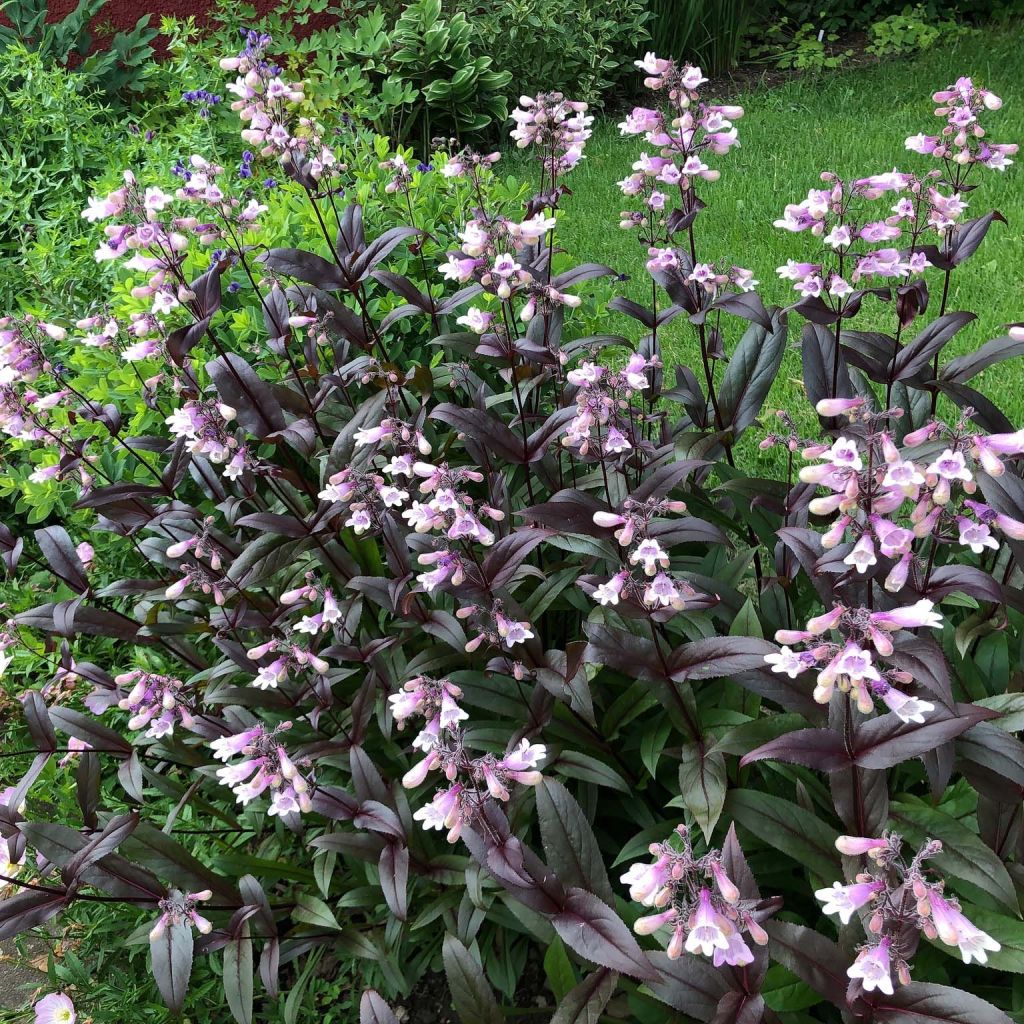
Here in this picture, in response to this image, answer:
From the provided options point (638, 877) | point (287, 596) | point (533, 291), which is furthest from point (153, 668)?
point (638, 877)

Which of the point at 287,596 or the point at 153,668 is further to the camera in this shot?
the point at 153,668

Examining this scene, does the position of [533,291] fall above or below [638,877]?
above

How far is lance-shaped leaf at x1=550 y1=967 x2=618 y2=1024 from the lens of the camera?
62.8 inches

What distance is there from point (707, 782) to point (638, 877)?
53 centimetres

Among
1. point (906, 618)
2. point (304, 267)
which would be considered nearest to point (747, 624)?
point (906, 618)

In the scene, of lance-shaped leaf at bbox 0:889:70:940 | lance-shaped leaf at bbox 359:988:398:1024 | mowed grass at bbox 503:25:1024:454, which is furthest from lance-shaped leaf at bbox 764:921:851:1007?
mowed grass at bbox 503:25:1024:454

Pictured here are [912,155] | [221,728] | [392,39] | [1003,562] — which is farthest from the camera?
[392,39]

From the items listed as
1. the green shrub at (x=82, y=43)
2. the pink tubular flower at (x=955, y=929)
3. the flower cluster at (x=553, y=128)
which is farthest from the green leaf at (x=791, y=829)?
the green shrub at (x=82, y=43)

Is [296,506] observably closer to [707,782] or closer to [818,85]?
[707,782]

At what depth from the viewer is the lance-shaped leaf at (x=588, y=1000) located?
159 cm

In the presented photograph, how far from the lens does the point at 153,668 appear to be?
3.20 metres

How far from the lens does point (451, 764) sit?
1.55 metres

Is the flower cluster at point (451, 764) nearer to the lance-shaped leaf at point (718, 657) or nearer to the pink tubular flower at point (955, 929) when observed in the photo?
the lance-shaped leaf at point (718, 657)

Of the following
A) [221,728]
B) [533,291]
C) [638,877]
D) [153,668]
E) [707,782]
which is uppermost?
[533,291]
